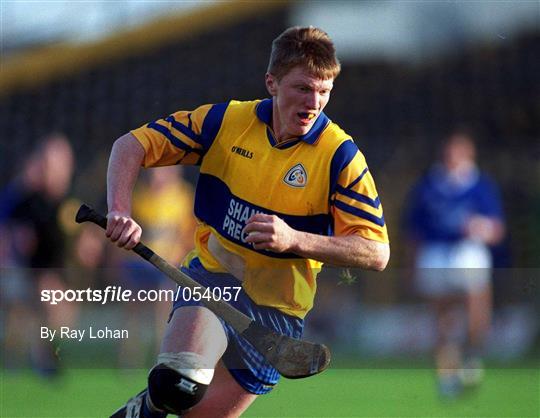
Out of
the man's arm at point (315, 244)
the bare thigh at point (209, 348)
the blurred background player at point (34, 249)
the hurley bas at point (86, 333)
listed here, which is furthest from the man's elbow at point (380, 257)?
the blurred background player at point (34, 249)

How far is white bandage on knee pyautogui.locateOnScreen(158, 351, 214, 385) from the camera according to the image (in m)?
3.21

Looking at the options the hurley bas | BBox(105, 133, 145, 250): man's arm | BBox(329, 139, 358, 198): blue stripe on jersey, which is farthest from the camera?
the hurley bas

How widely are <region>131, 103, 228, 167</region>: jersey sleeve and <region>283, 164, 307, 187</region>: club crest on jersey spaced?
297 mm

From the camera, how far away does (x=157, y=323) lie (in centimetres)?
623

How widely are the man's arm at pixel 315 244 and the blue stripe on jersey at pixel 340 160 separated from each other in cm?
20

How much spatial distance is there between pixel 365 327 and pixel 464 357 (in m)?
0.73

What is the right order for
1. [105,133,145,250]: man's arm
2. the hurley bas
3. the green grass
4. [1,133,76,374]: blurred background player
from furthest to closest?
[1,133,76,374]: blurred background player
the green grass
the hurley bas
[105,133,145,250]: man's arm

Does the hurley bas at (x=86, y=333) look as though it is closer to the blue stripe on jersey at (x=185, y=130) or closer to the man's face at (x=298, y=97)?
the blue stripe on jersey at (x=185, y=130)

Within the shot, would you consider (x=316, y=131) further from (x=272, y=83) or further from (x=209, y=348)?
(x=209, y=348)

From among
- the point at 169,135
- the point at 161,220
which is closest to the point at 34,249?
the point at 161,220

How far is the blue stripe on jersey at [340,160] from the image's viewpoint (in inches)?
133

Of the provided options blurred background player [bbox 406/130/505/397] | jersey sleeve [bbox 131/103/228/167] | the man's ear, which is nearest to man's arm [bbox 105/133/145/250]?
jersey sleeve [bbox 131/103/228/167]

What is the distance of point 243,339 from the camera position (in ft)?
11.2

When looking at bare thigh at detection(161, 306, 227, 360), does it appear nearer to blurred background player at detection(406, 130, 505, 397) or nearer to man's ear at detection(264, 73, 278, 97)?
man's ear at detection(264, 73, 278, 97)
